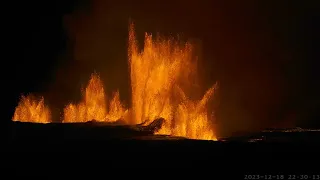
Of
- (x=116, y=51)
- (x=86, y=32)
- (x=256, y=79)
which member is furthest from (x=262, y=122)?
(x=86, y=32)

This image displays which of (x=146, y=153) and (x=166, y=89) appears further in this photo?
(x=166, y=89)

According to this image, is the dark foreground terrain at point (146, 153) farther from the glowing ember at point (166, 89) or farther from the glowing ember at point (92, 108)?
the glowing ember at point (92, 108)

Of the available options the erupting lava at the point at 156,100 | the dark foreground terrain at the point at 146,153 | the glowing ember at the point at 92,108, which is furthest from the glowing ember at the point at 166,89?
the dark foreground terrain at the point at 146,153

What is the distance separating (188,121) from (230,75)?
71.5ft

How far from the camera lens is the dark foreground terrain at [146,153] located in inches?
896

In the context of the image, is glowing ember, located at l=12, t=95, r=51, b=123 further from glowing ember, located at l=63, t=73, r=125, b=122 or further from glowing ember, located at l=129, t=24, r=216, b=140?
glowing ember, located at l=129, t=24, r=216, b=140

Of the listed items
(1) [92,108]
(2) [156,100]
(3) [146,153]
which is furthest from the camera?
(1) [92,108]

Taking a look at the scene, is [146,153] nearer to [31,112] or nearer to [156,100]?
[156,100]

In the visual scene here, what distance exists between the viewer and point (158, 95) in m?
44.4

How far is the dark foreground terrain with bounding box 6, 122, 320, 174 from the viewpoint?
22.8 metres

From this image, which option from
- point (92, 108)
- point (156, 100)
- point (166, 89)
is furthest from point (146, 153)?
point (92, 108)

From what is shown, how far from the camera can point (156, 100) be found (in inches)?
1734

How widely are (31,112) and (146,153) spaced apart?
28563 mm

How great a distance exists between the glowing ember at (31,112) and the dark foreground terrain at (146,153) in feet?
61.9
